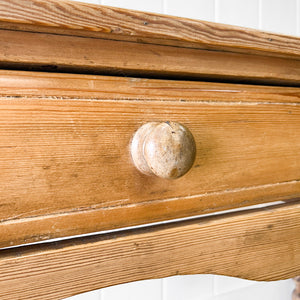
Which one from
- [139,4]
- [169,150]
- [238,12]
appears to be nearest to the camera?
[169,150]

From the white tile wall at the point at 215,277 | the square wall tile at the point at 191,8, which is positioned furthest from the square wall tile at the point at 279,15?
the square wall tile at the point at 191,8

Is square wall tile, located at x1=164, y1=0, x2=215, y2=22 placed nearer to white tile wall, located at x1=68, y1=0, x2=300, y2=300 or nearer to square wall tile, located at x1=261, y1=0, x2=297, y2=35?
white tile wall, located at x1=68, y1=0, x2=300, y2=300

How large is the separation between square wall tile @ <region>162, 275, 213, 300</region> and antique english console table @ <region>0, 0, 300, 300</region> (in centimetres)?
50

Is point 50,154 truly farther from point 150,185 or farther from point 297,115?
point 297,115

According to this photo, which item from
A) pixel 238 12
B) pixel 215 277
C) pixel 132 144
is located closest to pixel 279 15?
pixel 238 12

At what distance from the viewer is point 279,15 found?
3.19ft

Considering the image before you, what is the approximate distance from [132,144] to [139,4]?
1.83 ft

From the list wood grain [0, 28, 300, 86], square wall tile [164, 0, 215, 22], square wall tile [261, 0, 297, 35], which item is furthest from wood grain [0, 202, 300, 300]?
square wall tile [261, 0, 297, 35]

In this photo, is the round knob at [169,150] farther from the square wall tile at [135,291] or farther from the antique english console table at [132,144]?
the square wall tile at [135,291]

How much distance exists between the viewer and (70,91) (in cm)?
27

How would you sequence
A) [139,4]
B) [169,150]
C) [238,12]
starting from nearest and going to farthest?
[169,150] → [139,4] → [238,12]

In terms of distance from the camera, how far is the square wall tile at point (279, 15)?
95 cm

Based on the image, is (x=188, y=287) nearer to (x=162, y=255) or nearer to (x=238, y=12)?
(x=162, y=255)

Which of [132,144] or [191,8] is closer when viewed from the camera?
[132,144]
